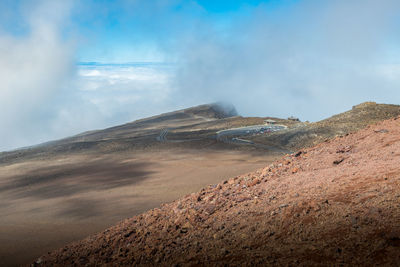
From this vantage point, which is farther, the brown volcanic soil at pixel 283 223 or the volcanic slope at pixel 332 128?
the volcanic slope at pixel 332 128

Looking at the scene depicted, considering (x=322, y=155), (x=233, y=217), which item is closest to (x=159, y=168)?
(x=322, y=155)

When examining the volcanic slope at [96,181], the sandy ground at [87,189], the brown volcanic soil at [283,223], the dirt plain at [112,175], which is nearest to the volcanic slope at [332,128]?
the dirt plain at [112,175]

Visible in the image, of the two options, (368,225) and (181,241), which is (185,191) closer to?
(181,241)

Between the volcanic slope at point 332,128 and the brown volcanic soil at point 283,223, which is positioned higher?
the volcanic slope at point 332,128

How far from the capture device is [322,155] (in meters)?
11.6

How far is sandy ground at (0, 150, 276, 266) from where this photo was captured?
13812 mm

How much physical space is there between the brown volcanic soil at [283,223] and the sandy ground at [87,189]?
17.5 ft

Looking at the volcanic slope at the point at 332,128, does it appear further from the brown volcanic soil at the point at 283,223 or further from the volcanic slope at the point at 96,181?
the brown volcanic soil at the point at 283,223

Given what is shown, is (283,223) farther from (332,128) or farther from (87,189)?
(332,128)

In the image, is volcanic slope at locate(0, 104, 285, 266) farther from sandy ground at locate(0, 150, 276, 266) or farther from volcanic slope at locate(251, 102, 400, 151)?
volcanic slope at locate(251, 102, 400, 151)

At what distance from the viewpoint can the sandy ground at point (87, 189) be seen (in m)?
13.8

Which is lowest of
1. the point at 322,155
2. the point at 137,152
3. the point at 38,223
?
the point at 38,223

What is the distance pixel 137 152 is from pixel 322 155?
28.0 meters

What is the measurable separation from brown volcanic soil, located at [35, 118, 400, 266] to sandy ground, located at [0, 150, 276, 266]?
17.5 ft
